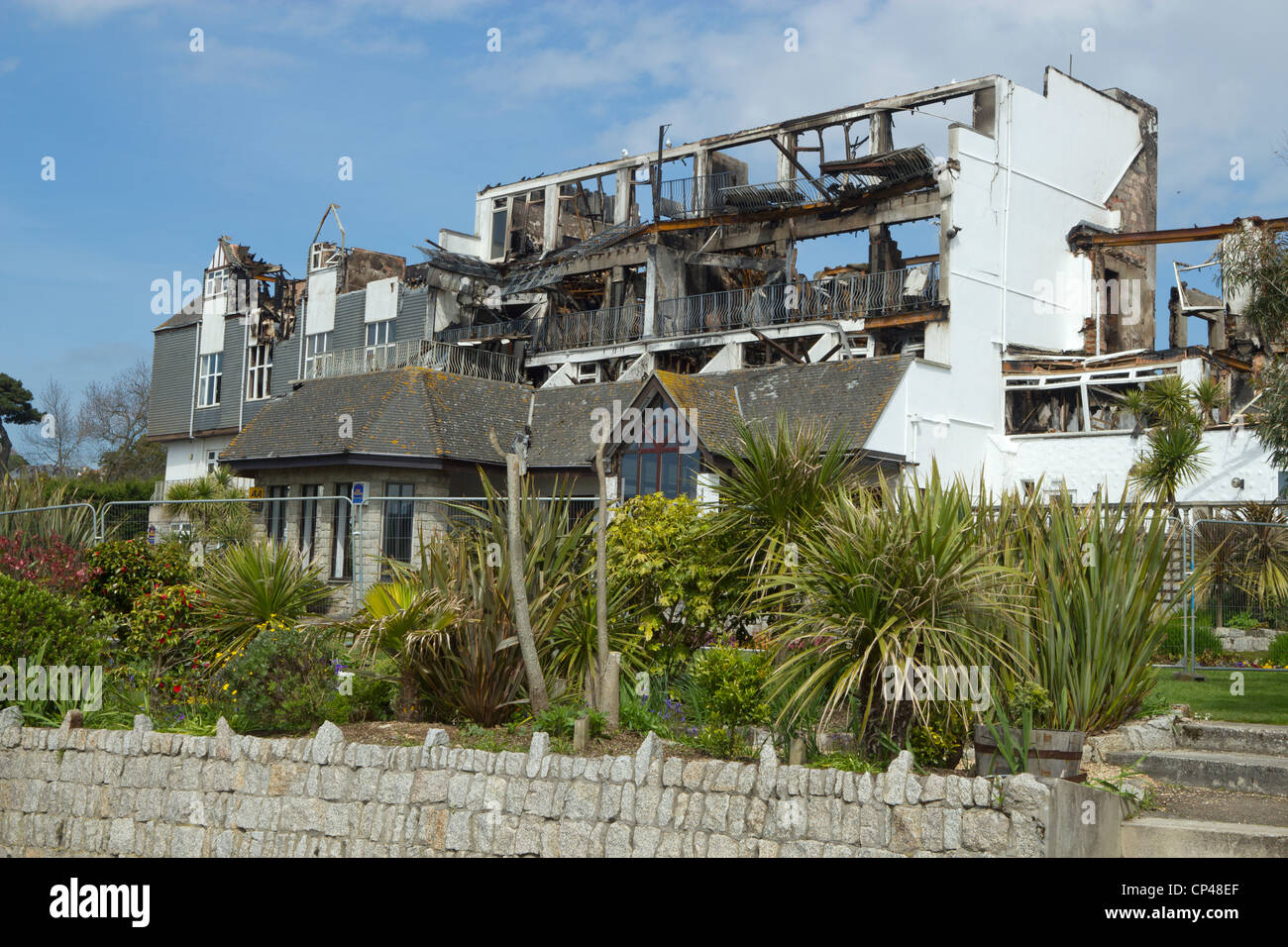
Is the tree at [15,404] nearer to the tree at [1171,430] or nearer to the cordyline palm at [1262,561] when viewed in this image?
the tree at [1171,430]

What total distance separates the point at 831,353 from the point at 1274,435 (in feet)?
57.5

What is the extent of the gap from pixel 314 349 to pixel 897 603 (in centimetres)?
4021

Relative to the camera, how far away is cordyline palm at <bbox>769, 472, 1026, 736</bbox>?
948cm

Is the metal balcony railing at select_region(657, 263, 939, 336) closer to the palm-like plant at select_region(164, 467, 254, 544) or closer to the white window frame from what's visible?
the white window frame

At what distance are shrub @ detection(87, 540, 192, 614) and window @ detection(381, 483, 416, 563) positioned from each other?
3259mm

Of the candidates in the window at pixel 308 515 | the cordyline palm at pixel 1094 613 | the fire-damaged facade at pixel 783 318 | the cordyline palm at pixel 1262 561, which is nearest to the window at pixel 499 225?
the fire-damaged facade at pixel 783 318

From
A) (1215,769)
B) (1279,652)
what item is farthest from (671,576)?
(1279,652)

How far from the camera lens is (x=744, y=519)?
39.5 ft

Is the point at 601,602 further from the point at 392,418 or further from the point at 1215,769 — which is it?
the point at 392,418

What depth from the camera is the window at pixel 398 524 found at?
21.8m

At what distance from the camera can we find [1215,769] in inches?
395

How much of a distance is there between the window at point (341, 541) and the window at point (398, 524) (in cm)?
69

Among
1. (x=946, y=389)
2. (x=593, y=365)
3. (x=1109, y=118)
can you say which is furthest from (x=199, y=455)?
(x=1109, y=118)
